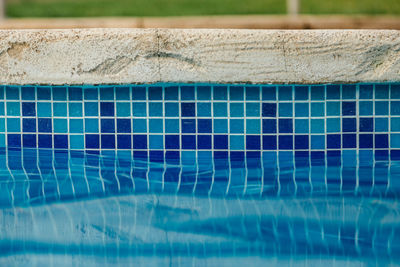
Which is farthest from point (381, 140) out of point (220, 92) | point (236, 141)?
point (220, 92)

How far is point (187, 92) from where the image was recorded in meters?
2.77

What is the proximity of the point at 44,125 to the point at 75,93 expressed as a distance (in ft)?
0.69

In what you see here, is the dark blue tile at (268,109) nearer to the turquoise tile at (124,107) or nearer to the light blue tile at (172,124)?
the light blue tile at (172,124)

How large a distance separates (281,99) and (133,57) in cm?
68

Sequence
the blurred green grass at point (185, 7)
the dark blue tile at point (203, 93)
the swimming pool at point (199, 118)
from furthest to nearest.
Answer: the blurred green grass at point (185, 7), the dark blue tile at point (203, 93), the swimming pool at point (199, 118)

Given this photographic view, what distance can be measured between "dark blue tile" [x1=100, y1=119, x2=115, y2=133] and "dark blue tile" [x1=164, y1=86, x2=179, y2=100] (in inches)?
10.6

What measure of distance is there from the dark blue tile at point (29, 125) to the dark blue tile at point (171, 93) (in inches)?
24.4

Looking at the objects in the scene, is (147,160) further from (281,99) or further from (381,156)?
(381,156)

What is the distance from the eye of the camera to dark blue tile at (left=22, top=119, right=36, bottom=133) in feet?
9.33

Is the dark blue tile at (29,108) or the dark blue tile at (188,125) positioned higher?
the dark blue tile at (29,108)

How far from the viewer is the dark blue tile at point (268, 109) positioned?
9.14ft

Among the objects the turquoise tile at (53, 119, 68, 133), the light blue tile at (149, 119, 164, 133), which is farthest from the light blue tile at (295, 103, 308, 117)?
the turquoise tile at (53, 119, 68, 133)

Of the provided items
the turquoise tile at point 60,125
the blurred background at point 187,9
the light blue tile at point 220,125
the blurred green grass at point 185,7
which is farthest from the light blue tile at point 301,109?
the blurred green grass at point 185,7

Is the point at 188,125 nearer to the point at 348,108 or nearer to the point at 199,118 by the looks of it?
the point at 199,118
